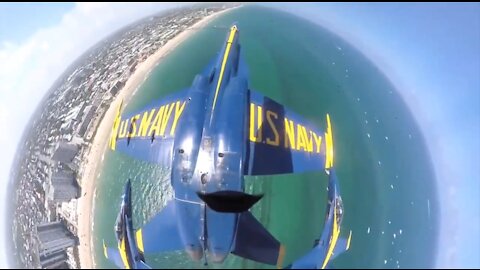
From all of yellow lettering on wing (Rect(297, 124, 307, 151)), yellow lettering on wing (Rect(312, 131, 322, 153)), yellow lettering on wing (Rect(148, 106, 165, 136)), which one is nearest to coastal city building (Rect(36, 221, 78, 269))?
yellow lettering on wing (Rect(148, 106, 165, 136))

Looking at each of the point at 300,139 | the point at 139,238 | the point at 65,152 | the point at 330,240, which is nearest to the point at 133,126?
the point at 65,152

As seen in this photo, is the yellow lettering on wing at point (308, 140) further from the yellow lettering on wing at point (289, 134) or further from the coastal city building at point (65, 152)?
the coastal city building at point (65, 152)

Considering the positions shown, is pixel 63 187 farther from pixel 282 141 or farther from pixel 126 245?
pixel 282 141

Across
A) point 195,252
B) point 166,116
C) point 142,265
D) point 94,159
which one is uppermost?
point 166,116

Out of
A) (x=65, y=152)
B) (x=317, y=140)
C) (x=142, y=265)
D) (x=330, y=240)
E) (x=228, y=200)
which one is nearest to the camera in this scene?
(x=228, y=200)

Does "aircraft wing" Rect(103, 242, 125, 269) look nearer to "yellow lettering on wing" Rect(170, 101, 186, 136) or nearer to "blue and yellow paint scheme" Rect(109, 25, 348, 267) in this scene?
"blue and yellow paint scheme" Rect(109, 25, 348, 267)

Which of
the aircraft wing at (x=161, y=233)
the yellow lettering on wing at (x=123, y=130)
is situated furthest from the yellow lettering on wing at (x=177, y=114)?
the aircraft wing at (x=161, y=233)
